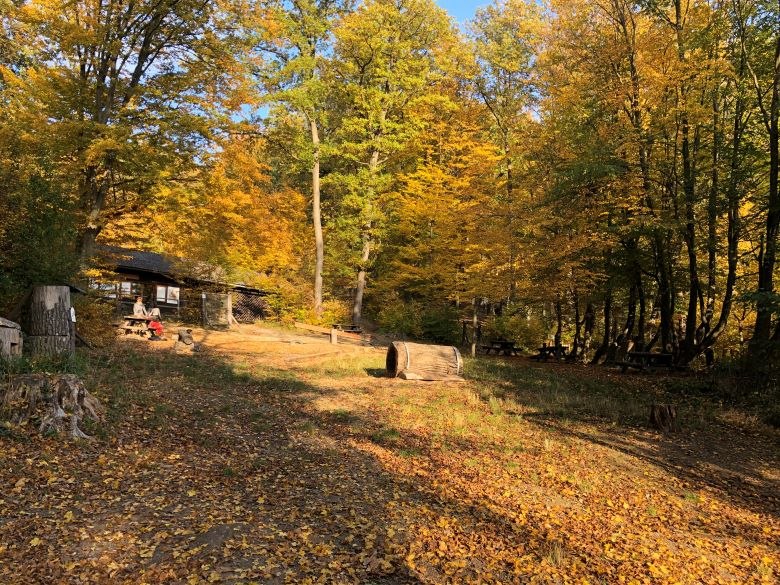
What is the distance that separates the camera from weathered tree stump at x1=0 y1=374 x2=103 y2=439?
21.2ft

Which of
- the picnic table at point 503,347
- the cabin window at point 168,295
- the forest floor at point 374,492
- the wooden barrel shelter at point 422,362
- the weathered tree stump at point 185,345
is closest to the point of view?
the forest floor at point 374,492

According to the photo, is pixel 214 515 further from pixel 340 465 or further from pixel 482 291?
pixel 482 291

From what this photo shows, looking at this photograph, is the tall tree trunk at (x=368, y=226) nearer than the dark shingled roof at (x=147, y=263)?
Yes

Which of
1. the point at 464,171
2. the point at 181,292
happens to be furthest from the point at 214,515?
the point at 181,292

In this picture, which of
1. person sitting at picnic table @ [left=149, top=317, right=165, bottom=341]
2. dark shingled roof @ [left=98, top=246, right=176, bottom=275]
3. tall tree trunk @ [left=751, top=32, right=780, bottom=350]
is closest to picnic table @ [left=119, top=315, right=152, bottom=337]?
person sitting at picnic table @ [left=149, top=317, right=165, bottom=341]

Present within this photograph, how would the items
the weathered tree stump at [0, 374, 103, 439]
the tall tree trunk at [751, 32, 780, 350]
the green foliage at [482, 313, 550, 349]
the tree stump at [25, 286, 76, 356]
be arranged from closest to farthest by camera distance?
the weathered tree stump at [0, 374, 103, 439], the tree stump at [25, 286, 76, 356], the tall tree trunk at [751, 32, 780, 350], the green foliage at [482, 313, 550, 349]

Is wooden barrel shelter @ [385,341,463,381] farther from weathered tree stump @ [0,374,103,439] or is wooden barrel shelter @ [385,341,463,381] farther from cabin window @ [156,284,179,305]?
cabin window @ [156,284,179,305]

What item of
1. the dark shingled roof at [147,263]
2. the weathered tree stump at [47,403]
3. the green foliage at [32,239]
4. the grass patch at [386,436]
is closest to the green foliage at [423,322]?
the dark shingled roof at [147,263]

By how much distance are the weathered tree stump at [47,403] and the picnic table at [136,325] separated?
1153cm

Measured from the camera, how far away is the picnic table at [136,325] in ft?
58.5

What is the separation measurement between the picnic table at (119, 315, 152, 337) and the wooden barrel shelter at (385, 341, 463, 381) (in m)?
9.12

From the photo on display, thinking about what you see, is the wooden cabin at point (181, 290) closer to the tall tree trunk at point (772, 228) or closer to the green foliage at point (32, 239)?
the green foliage at point (32, 239)

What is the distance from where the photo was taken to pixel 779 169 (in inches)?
537

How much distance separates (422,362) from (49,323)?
8.91 metres
